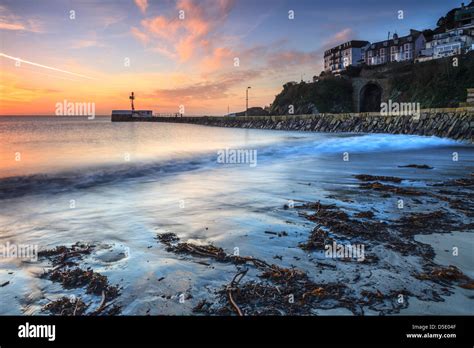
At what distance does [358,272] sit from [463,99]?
A: 50.7 meters

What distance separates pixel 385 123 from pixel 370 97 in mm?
36050

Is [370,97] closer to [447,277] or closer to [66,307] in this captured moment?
[447,277]

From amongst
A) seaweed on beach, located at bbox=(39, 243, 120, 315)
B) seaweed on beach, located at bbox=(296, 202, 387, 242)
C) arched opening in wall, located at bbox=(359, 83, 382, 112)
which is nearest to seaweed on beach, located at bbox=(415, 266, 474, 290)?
seaweed on beach, located at bbox=(296, 202, 387, 242)

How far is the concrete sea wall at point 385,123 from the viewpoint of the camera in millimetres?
25583

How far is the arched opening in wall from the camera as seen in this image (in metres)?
67.1

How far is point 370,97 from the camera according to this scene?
69.2 metres

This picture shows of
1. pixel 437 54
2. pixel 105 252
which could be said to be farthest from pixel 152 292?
pixel 437 54

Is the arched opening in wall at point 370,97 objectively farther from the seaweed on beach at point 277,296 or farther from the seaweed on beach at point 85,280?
the seaweed on beach at point 85,280

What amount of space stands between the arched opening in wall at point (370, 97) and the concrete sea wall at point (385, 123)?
2026 cm

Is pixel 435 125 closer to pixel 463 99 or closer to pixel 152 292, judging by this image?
pixel 463 99

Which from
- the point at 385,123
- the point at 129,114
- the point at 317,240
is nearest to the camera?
the point at 317,240

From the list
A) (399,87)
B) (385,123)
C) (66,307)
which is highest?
(399,87)

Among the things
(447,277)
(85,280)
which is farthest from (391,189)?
(85,280)

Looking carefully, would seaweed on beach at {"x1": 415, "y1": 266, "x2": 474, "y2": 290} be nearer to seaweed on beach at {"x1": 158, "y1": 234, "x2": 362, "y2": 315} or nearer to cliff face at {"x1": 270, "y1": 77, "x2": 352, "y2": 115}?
seaweed on beach at {"x1": 158, "y1": 234, "x2": 362, "y2": 315}
